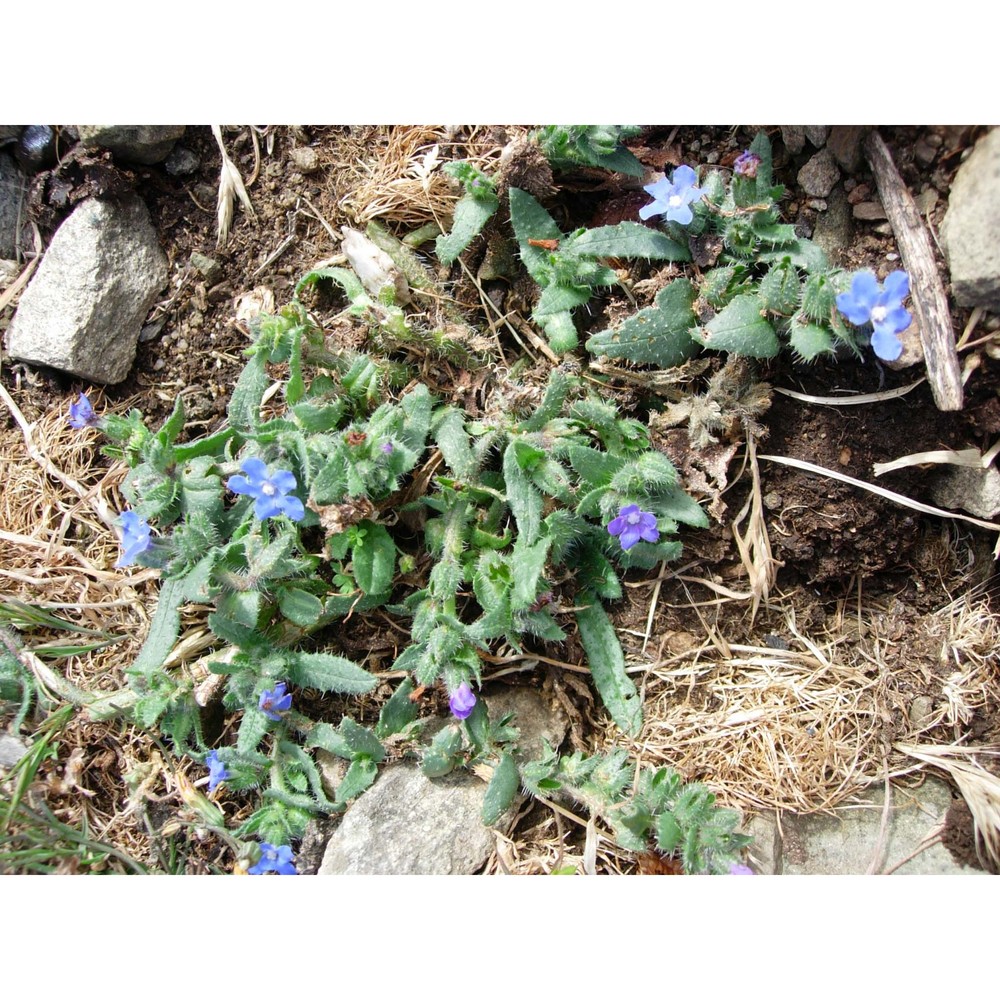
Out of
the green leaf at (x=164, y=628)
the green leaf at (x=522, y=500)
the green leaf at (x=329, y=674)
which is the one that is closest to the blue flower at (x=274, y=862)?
the green leaf at (x=329, y=674)

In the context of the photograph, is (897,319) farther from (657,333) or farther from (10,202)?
(10,202)

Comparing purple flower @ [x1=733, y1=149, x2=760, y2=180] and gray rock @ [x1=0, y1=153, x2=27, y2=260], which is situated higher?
gray rock @ [x1=0, y1=153, x2=27, y2=260]

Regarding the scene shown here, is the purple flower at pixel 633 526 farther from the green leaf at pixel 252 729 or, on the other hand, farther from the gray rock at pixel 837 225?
the green leaf at pixel 252 729

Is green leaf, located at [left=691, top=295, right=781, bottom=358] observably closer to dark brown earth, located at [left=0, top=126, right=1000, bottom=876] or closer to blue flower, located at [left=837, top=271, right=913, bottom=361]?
dark brown earth, located at [left=0, top=126, right=1000, bottom=876]

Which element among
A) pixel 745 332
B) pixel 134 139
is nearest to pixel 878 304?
pixel 745 332

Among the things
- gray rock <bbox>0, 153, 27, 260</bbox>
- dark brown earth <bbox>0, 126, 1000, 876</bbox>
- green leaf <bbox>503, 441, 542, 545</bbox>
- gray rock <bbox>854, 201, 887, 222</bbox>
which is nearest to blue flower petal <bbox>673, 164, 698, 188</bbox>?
Result: dark brown earth <bbox>0, 126, 1000, 876</bbox>

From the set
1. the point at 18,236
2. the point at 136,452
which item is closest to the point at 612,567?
the point at 136,452

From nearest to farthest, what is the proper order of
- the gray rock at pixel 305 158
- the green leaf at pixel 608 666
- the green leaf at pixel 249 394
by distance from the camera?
1. the green leaf at pixel 608 666
2. the green leaf at pixel 249 394
3. the gray rock at pixel 305 158
